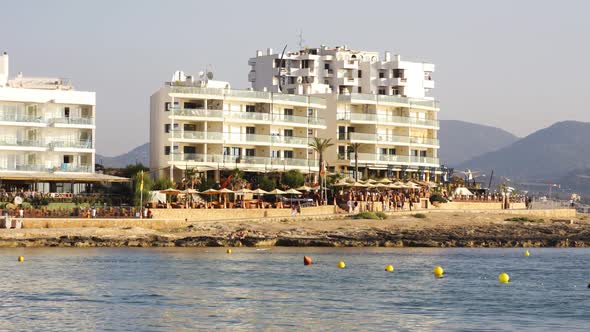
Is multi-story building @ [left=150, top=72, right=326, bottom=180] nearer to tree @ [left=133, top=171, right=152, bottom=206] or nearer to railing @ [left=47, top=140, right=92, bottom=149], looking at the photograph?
railing @ [left=47, top=140, right=92, bottom=149]

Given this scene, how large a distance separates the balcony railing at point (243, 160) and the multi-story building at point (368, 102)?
5.73 m

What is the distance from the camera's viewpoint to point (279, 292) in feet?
171

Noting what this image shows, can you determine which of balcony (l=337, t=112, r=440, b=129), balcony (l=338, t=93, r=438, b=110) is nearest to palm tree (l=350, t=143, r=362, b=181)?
balcony (l=337, t=112, r=440, b=129)

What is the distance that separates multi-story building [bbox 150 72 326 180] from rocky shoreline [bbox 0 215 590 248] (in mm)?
19263

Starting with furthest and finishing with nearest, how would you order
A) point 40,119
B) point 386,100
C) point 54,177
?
point 386,100
point 40,119
point 54,177

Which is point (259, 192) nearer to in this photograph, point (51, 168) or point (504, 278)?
point (51, 168)

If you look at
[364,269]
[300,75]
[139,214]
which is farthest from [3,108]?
[300,75]

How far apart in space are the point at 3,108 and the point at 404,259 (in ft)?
130

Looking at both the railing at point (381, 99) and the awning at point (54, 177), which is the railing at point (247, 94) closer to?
the railing at point (381, 99)

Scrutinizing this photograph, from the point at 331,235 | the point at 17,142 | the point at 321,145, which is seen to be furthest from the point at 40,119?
the point at 331,235

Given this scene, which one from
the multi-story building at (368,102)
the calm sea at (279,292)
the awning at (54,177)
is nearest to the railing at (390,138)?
the multi-story building at (368,102)

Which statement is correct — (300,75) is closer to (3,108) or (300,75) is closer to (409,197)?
(409,197)

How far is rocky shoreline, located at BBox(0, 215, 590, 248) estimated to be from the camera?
78750mm

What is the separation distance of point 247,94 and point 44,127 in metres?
20.5
